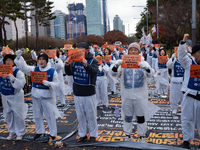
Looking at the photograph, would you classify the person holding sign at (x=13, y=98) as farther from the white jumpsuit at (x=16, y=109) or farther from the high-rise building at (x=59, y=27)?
the high-rise building at (x=59, y=27)

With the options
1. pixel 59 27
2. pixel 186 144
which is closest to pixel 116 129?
pixel 186 144

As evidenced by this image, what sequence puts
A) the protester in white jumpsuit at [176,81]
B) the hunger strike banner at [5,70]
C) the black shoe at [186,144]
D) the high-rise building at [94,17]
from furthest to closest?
1. the high-rise building at [94,17]
2. the protester in white jumpsuit at [176,81]
3. the hunger strike banner at [5,70]
4. the black shoe at [186,144]

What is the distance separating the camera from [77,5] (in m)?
130

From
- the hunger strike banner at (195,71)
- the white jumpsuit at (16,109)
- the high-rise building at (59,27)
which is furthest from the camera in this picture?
the high-rise building at (59,27)

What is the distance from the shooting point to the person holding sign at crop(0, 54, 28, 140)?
4.96 m

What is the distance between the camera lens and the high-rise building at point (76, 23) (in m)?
125

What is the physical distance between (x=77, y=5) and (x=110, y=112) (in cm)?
13076

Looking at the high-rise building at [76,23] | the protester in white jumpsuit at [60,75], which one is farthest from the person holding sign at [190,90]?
the high-rise building at [76,23]

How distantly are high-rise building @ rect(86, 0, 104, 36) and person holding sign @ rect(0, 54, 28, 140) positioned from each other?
394ft

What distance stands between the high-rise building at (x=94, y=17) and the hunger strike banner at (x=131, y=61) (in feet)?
397

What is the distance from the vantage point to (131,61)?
4262 mm

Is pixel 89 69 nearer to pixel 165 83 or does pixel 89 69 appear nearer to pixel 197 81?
pixel 197 81

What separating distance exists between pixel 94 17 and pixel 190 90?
12535 centimetres

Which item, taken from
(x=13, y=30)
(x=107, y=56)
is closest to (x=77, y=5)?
(x=13, y=30)
